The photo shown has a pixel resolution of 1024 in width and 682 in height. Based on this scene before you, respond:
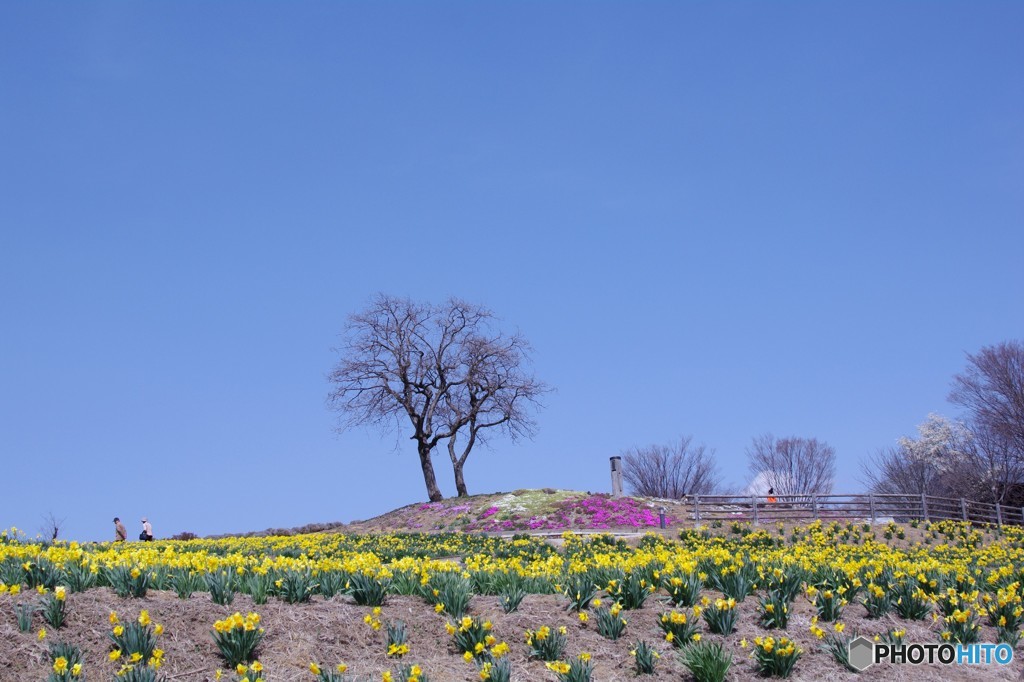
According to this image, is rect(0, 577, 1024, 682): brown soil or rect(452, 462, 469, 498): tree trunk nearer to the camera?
rect(0, 577, 1024, 682): brown soil

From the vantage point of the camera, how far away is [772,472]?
207 feet

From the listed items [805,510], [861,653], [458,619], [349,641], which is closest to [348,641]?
[349,641]

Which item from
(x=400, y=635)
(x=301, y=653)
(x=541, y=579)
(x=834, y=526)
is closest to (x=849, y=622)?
(x=541, y=579)

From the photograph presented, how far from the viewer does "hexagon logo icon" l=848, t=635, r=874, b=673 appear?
793 cm

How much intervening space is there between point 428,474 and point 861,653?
116 feet

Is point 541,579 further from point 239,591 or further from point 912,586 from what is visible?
point 912,586

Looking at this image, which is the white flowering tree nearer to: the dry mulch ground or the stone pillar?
the stone pillar

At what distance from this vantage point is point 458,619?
7.86 metres

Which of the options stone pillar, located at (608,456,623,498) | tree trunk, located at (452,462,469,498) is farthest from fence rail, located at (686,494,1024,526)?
tree trunk, located at (452,462,469,498)

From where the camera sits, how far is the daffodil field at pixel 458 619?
6.78 m

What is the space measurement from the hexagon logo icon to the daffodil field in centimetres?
9

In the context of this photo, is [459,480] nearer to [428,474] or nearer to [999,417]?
[428,474]

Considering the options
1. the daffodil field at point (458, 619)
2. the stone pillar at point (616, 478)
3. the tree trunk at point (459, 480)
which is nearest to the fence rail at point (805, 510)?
the stone pillar at point (616, 478)

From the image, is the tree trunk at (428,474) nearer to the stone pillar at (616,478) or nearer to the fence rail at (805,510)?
the stone pillar at (616,478)
